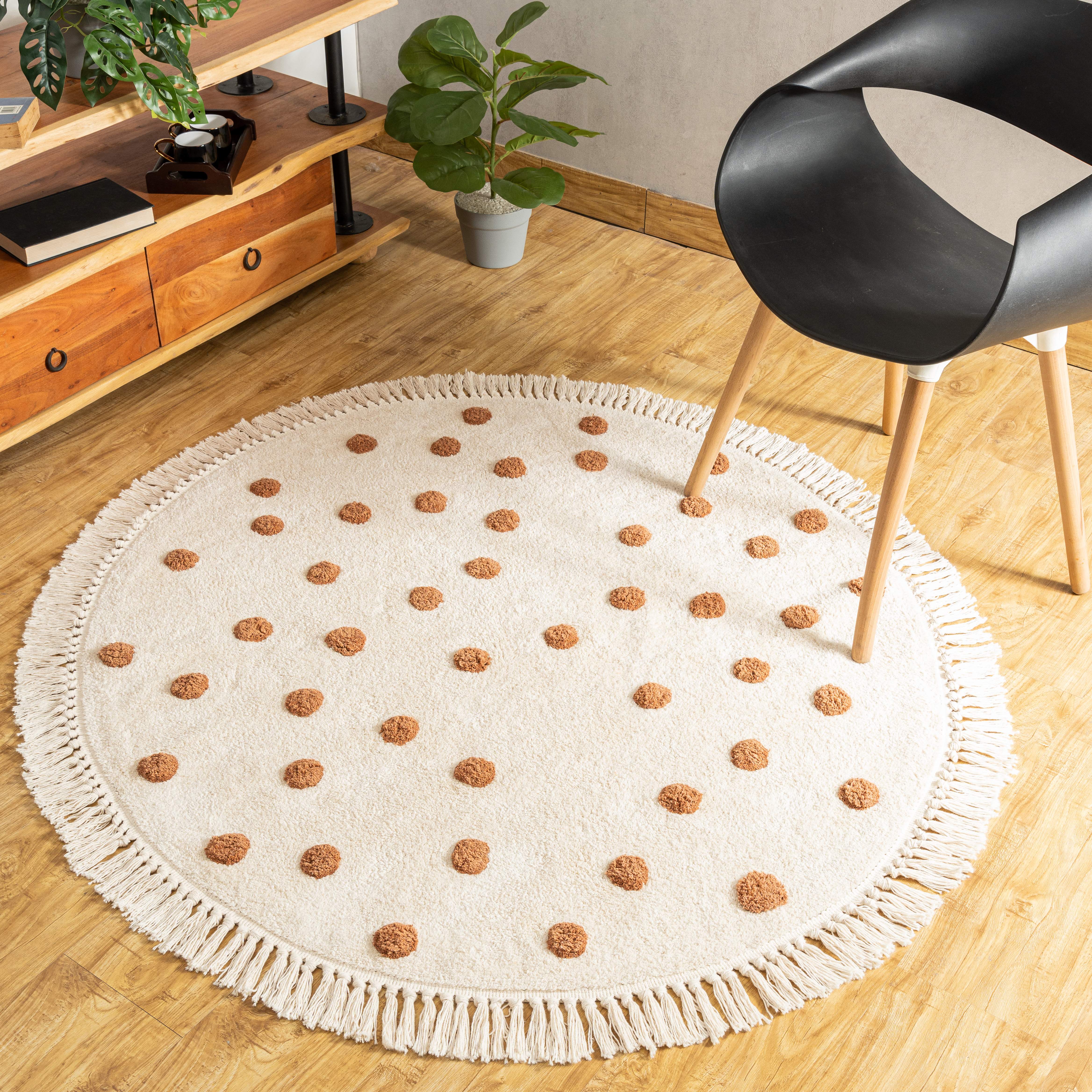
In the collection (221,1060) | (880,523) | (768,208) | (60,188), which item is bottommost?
(221,1060)

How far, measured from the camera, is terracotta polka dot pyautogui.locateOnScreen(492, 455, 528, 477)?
199 centimetres

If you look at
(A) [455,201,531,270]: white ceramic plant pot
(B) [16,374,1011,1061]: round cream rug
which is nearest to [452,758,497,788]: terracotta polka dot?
(B) [16,374,1011,1061]: round cream rug

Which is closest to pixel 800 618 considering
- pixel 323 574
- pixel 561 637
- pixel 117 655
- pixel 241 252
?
pixel 561 637

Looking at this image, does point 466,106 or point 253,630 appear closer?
point 253,630

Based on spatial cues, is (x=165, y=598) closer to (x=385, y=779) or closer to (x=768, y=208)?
(x=385, y=779)

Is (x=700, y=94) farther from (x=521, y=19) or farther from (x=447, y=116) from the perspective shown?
(x=447, y=116)

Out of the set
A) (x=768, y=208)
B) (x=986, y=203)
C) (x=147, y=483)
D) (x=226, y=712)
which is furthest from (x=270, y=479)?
(x=986, y=203)

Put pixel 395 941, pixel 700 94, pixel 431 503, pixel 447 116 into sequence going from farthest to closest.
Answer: pixel 700 94 < pixel 447 116 < pixel 431 503 < pixel 395 941

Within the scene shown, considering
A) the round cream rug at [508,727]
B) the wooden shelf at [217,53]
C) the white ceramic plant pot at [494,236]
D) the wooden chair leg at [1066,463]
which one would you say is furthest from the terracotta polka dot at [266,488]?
the wooden chair leg at [1066,463]

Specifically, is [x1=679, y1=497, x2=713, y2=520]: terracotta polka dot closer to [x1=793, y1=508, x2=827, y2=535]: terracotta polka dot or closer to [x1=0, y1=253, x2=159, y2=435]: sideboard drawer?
[x1=793, y1=508, x2=827, y2=535]: terracotta polka dot

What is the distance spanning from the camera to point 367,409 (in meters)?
2.13

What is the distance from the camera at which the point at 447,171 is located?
223 cm

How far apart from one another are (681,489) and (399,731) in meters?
0.69

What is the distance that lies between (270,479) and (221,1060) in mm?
990
